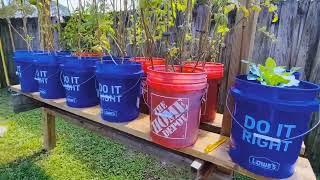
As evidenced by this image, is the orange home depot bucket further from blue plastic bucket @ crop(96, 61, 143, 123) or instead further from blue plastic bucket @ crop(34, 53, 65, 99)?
blue plastic bucket @ crop(34, 53, 65, 99)

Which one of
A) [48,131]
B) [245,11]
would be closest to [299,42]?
[245,11]

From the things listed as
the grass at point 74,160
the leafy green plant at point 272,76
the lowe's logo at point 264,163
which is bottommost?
the grass at point 74,160

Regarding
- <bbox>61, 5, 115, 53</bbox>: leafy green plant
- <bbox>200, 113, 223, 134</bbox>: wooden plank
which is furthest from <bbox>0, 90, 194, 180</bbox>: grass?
<bbox>61, 5, 115, 53</bbox>: leafy green plant

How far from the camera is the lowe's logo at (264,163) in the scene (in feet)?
3.20

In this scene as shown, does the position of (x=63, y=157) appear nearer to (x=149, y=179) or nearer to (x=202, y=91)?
(x=149, y=179)

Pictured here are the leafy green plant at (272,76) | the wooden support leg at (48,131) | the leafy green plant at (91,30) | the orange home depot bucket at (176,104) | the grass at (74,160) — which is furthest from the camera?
the wooden support leg at (48,131)

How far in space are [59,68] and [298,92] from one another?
165 centimetres

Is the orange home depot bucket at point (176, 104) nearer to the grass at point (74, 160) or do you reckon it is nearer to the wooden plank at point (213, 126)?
the wooden plank at point (213, 126)

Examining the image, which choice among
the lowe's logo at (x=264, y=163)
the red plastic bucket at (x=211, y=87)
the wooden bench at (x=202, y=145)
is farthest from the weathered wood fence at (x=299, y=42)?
the lowe's logo at (x=264, y=163)

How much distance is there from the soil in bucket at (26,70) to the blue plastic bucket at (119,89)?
3.17 ft

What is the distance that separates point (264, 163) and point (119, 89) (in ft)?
2.76

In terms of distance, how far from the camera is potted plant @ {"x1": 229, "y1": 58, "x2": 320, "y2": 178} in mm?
917

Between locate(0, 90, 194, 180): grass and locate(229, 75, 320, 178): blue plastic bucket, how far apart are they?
1.18 meters

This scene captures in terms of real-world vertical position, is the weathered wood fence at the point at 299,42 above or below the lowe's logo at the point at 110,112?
A: above
